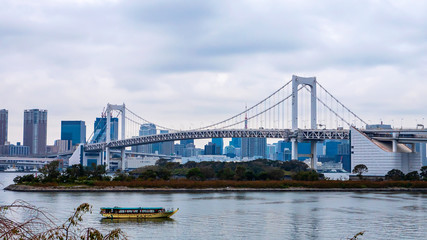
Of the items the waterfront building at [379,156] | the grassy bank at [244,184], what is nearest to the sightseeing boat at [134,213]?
the grassy bank at [244,184]

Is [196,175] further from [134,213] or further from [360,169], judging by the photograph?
[134,213]

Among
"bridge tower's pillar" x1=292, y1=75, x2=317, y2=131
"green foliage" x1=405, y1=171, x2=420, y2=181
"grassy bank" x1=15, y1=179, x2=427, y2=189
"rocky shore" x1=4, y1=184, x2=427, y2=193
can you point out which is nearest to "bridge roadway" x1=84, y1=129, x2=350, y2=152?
"bridge tower's pillar" x1=292, y1=75, x2=317, y2=131

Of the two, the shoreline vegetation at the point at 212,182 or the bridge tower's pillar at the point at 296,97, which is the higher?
the bridge tower's pillar at the point at 296,97

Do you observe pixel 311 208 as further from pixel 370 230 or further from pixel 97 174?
pixel 97 174

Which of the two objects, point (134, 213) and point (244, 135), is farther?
point (244, 135)

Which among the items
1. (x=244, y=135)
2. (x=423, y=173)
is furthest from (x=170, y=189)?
(x=423, y=173)

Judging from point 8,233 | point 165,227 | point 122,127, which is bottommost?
point 165,227

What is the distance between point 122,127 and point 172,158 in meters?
49.0

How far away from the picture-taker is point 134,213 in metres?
29.5

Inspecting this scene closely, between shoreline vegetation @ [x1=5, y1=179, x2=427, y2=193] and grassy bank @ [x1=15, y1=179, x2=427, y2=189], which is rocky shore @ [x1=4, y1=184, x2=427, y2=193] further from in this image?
grassy bank @ [x1=15, y1=179, x2=427, y2=189]

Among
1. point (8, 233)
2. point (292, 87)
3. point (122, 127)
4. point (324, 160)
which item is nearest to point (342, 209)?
point (8, 233)

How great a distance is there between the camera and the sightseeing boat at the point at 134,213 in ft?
95.5

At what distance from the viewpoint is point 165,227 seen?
26266 millimetres

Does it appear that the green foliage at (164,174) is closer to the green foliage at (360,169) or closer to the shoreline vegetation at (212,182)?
the shoreline vegetation at (212,182)
